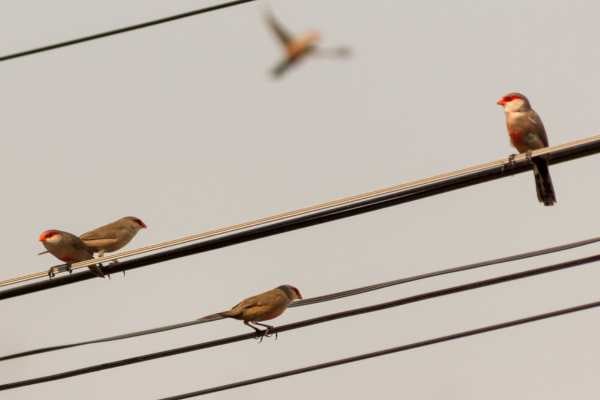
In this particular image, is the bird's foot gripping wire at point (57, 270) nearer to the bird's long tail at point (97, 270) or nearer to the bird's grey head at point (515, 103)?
the bird's long tail at point (97, 270)

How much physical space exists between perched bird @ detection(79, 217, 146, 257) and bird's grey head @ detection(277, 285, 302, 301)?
1859 millimetres

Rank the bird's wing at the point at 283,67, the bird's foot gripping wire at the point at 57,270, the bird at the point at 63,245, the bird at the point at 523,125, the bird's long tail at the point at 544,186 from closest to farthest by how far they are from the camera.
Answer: the bird's wing at the point at 283,67 < the bird's foot gripping wire at the point at 57,270 < the bird's long tail at the point at 544,186 < the bird at the point at 523,125 < the bird at the point at 63,245

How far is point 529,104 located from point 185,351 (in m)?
4.67

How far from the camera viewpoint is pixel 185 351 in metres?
9.09

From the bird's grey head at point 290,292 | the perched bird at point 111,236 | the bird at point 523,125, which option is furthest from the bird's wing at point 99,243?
the bird at point 523,125

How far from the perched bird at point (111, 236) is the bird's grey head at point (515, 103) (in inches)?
174

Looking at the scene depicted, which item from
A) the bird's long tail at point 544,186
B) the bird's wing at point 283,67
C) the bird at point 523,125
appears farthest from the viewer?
the bird at point 523,125

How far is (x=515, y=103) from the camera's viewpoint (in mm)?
12141

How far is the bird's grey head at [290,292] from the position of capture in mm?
13276

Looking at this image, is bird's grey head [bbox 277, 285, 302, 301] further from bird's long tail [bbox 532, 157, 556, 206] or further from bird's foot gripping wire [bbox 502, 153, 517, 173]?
bird's foot gripping wire [bbox 502, 153, 517, 173]

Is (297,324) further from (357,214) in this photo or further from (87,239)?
(87,239)

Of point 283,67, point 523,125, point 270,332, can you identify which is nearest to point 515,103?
point 523,125

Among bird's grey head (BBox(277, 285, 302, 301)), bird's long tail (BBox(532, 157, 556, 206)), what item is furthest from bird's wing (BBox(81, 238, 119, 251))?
bird's long tail (BBox(532, 157, 556, 206))

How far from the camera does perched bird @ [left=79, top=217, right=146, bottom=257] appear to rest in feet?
44.4
